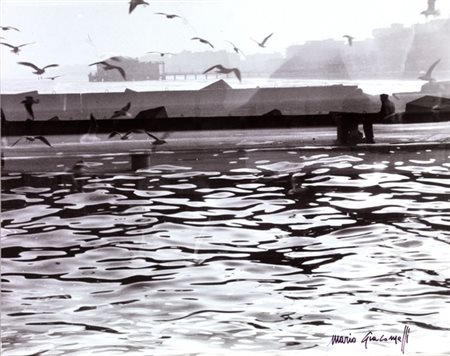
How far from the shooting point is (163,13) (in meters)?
1.69

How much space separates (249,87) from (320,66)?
0.75 ft

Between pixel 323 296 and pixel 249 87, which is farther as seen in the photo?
pixel 249 87

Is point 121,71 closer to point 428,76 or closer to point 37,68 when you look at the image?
point 37,68

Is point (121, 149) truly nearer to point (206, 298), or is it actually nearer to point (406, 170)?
point (206, 298)

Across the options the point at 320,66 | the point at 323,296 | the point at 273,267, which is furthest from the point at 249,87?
the point at 323,296

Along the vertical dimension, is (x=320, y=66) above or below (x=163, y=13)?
below

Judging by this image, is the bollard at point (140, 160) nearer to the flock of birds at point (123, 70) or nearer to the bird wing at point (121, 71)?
the flock of birds at point (123, 70)

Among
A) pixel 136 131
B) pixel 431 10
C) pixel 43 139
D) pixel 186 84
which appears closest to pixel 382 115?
pixel 431 10

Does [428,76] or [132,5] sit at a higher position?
[132,5]

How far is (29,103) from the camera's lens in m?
1.67

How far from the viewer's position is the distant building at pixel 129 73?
5.55 ft
